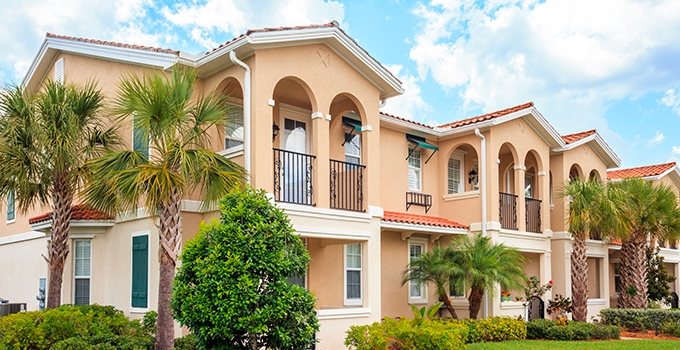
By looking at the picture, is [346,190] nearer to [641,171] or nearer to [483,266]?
[483,266]

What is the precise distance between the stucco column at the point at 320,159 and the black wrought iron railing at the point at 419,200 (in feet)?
18.3

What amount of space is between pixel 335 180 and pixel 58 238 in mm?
6538

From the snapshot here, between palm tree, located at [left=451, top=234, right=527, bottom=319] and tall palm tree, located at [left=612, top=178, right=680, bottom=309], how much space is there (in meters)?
7.18

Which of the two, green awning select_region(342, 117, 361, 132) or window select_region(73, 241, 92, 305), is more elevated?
green awning select_region(342, 117, 361, 132)

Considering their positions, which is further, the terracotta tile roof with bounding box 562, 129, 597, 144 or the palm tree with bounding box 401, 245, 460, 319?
the terracotta tile roof with bounding box 562, 129, 597, 144

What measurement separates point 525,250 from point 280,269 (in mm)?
12765

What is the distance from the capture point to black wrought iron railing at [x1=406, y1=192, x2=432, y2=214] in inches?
802

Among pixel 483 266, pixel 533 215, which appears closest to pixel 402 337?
pixel 483 266

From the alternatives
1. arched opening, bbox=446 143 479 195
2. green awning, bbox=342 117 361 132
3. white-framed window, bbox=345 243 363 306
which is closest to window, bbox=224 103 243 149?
green awning, bbox=342 117 361 132

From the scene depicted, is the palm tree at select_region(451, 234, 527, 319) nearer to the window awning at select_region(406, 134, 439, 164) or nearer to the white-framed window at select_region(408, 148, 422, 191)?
the white-framed window at select_region(408, 148, 422, 191)

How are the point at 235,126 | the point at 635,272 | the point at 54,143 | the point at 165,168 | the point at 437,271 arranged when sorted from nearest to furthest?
the point at 165,168 → the point at 54,143 → the point at 235,126 → the point at 437,271 → the point at 635,272

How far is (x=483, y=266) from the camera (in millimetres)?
17391

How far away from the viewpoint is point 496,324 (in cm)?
1788

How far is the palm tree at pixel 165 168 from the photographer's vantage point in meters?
12.2
